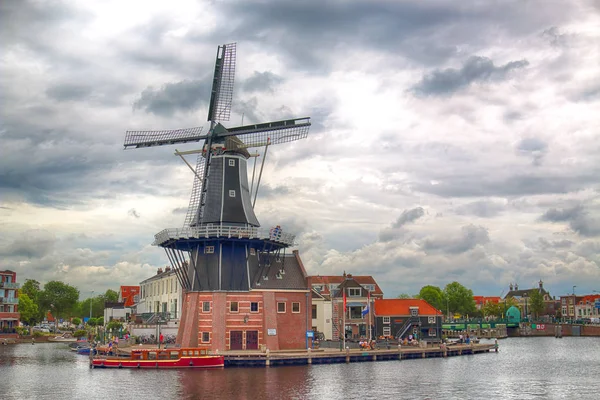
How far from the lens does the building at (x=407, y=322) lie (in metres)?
93.3

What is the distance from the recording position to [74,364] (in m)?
66.6

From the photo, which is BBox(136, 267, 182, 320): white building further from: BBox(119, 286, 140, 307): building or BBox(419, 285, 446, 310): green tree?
BBox(419, 285, 446, 310): green tree

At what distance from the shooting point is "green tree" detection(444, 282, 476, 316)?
160875 millimetres

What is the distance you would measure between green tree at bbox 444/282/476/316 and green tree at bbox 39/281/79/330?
93892 millimetres

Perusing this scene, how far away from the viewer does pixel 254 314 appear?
218 feet

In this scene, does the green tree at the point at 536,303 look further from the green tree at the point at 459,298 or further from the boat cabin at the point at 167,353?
the boat cabin at the point at 167,353

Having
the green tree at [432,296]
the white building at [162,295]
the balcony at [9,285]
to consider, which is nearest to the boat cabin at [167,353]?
the white building at [162,295]

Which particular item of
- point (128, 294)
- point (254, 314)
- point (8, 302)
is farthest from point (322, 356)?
point (128, 294)

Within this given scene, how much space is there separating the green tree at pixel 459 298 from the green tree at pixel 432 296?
→ 23.1 feet

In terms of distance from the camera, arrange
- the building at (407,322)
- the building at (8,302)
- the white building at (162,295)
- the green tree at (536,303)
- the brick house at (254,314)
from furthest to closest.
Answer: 1. the green tree at (536,303)
2. the building at (8,302)
3. the building at (407,322)
4. the white building at (162,295)
5. the brick house at (254,314)

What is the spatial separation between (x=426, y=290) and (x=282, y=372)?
100762 millimetres

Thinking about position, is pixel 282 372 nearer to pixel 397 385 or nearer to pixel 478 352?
pixel 397 385

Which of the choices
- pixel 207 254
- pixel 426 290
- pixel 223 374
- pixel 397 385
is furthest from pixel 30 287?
pixel 397 385

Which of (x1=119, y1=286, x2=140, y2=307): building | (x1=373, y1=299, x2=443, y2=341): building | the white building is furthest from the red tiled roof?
(x1=119, y1=286, x2=140, y2=307): building
